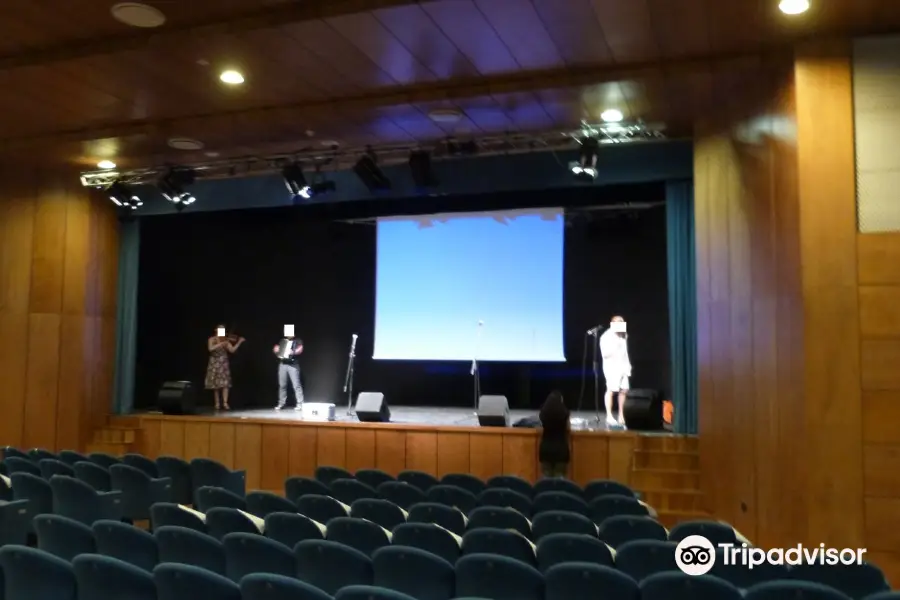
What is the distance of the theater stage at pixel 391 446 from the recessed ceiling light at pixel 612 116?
3.13 m

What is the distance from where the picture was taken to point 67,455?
6410 millimetres

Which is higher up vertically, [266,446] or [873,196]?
[873,196]

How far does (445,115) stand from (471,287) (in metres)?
3.52

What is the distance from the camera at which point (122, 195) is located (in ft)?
30.3

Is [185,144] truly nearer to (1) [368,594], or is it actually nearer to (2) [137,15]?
(2) [137,15]

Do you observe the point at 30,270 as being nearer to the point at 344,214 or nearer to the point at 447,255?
the point at 344,214

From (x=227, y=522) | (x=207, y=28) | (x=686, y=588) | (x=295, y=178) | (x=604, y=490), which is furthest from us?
(x=295, y=178)

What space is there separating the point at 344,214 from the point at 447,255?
1544 millimetres

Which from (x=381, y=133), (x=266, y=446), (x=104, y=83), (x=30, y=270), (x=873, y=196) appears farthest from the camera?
(x=30, y=270)

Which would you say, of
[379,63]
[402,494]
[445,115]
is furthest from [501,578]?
[445,115]

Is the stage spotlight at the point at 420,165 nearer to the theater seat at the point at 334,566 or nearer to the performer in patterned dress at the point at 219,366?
the performer in patterned dress at the point at 219,366

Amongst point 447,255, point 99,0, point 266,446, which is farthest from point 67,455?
point 447,255

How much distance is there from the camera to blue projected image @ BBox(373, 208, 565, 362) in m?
9.54

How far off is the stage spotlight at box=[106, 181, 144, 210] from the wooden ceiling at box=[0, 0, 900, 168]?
1.58 meters
